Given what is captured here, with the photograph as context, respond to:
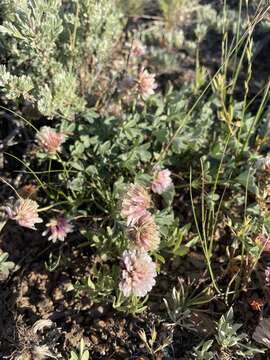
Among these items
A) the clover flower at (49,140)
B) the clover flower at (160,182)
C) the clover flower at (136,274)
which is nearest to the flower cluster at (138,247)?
the clover flower at (136,274)

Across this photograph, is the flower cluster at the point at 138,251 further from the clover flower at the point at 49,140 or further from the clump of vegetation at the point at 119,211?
the clover flower at the point at 49,140

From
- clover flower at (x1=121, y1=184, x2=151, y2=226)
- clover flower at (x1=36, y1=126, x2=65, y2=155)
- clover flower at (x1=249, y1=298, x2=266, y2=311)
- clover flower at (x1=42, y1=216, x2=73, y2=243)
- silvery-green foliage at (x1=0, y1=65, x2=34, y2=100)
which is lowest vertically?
clover flower at (x1=249, y1=298, x2=266, y2=311)

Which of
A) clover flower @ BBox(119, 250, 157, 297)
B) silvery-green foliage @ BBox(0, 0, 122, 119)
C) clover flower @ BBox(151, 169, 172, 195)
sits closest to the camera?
clover flower @ BBox(119, 250, 157, 297)

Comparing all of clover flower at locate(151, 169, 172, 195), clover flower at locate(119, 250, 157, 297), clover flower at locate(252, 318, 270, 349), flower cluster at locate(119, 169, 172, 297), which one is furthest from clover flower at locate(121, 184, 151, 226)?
clover flower at locate(252, 318, 270, 349)

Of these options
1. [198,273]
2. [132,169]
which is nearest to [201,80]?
[132,169]

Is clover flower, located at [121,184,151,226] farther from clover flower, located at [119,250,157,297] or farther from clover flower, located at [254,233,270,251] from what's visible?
clover flower, located at [254,233,270,251]

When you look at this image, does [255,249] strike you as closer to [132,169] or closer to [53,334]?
[132,169]
